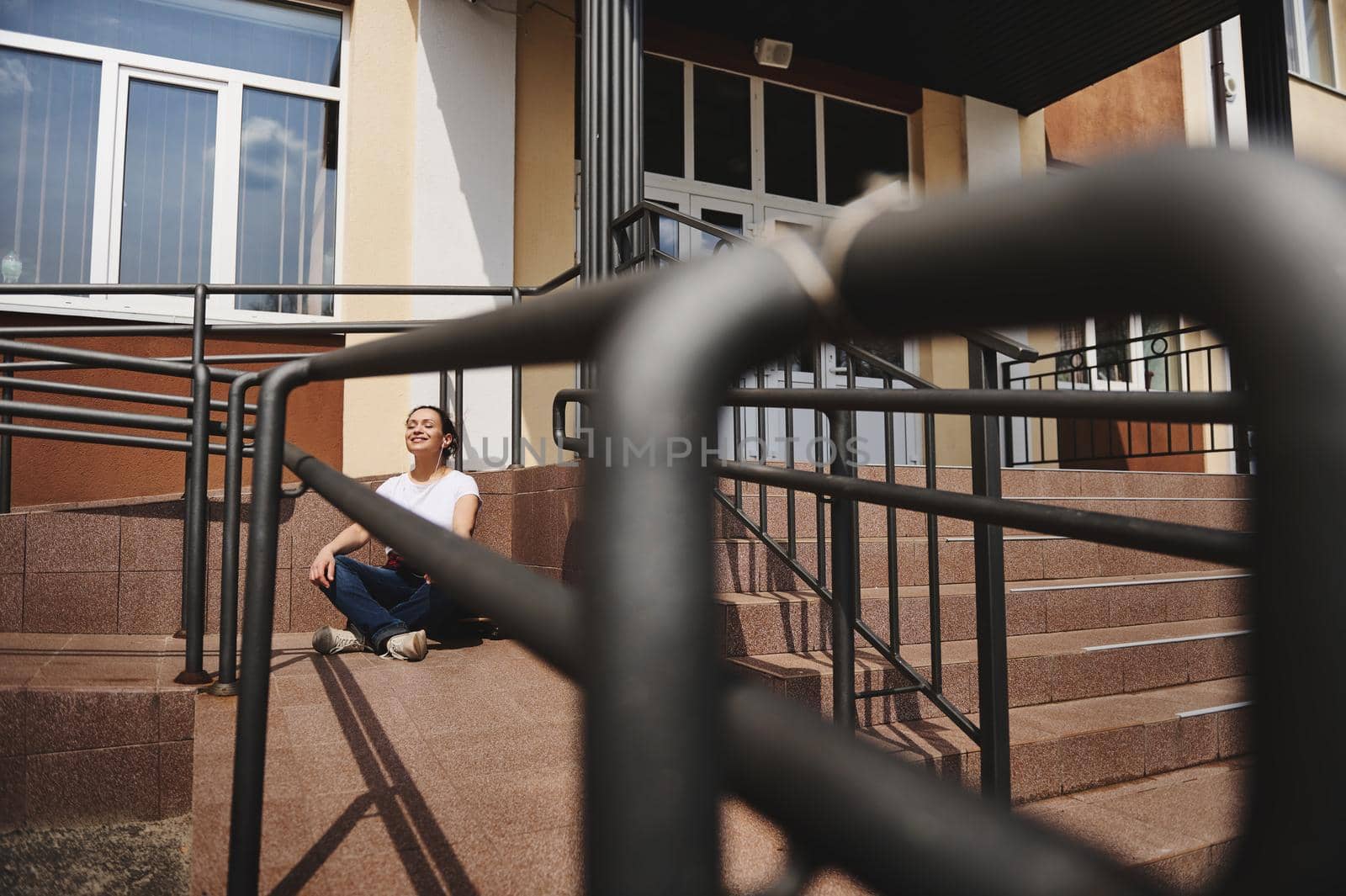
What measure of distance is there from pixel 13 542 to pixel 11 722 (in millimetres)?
1918

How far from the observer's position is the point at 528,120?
22.2ft

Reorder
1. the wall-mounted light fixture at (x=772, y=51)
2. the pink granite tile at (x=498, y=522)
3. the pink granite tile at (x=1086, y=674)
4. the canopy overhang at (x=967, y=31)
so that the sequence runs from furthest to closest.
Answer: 1. the wall-mounted light fixture at (x=772, y=51)
2. the canopy overhang at (x=967, y=31)
3. the pink granite tile at (x=498, y=522)
4. the pink granite tile at (x=1086, y=674)

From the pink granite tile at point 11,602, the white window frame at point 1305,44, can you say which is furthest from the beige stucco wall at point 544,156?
the white window frame at point 1305,44

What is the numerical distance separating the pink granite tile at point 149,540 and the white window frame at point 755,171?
482 centimetres

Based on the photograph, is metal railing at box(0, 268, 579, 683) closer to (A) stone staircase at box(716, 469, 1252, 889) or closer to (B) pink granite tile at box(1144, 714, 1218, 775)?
(A) stone staircase at box(716, 469, 1252, 889)

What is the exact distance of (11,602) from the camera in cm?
384

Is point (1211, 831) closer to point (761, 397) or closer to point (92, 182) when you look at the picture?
point (761, 397)

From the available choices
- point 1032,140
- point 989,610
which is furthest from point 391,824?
point 1032,140

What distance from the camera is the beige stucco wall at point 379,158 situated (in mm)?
6324

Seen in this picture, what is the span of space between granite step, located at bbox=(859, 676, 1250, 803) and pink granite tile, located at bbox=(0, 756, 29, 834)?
7.51ft

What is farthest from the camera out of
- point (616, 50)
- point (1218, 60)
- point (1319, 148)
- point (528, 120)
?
point (1218, 60)

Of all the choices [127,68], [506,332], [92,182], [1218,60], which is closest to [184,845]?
[506,332]

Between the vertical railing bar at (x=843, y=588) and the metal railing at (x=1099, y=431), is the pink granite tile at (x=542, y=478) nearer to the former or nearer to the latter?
the vertical railing bar at (x=843, y=588)

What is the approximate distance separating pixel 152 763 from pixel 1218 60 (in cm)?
1218
